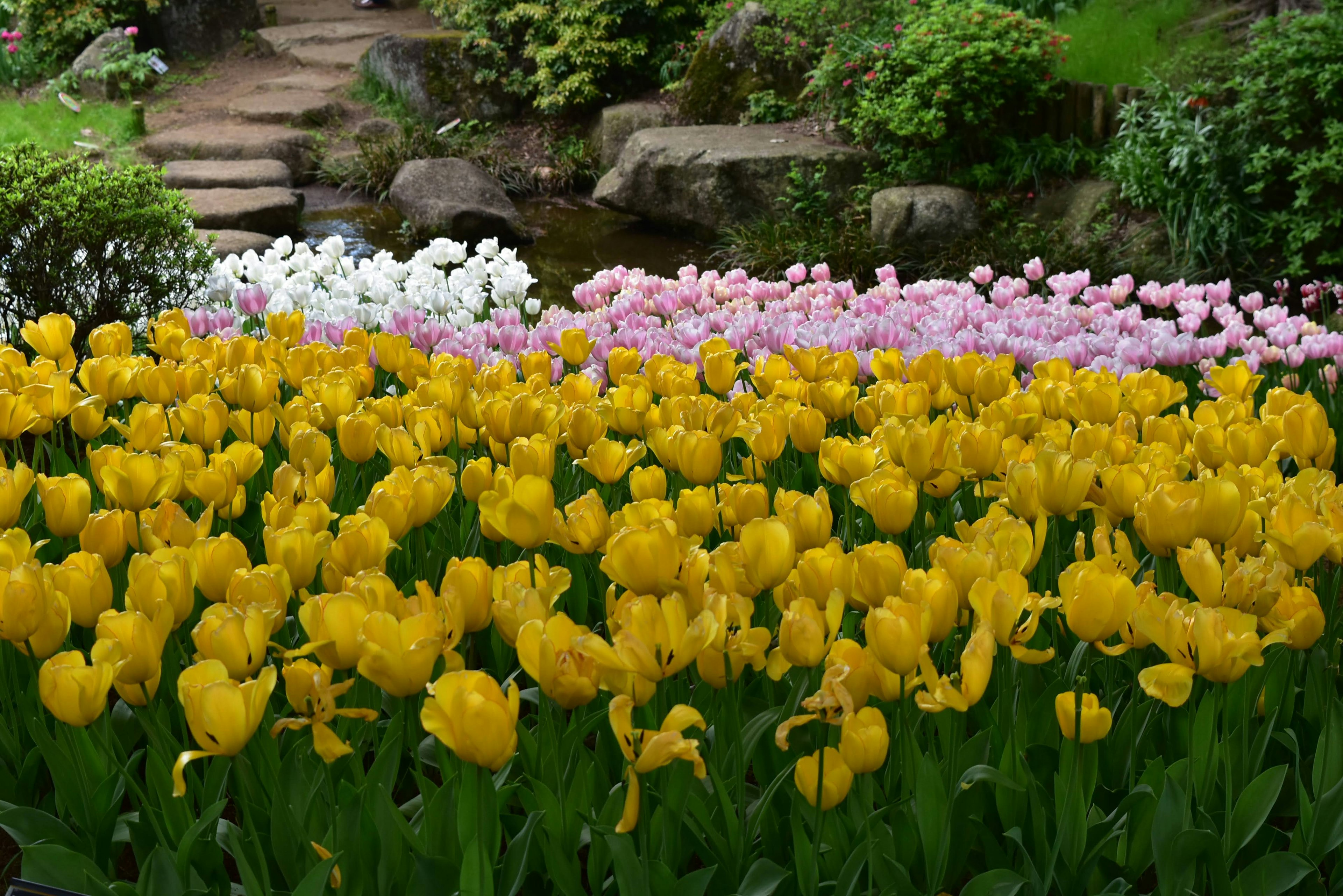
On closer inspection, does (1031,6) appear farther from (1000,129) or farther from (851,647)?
(851,647)

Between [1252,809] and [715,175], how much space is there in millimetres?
9050

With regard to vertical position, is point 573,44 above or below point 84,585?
below

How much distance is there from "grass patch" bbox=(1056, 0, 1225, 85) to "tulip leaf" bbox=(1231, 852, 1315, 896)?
28.0 ft

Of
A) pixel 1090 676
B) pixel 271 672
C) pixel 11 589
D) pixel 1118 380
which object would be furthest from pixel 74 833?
pixel 1118 380

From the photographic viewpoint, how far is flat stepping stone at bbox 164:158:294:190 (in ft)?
35.0

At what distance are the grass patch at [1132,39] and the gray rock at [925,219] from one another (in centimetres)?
171

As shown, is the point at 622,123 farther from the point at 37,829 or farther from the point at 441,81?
the point at 37,829

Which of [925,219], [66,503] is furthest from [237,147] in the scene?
[66,503]

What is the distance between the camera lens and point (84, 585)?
1411 mm

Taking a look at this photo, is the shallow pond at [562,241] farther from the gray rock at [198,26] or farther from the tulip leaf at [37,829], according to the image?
the tulip leaf at [37,829]

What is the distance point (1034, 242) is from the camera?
816 centimetres

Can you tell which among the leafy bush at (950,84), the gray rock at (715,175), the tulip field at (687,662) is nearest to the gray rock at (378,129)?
the gray rock at (715,175)

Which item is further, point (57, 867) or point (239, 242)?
point (239, 242)

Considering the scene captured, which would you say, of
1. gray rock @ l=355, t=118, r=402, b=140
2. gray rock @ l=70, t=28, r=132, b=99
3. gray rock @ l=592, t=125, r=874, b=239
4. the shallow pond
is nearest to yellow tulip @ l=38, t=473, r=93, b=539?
the shallow pond
